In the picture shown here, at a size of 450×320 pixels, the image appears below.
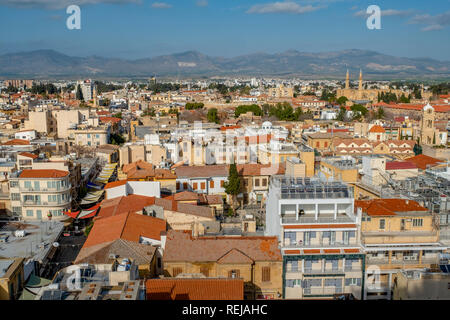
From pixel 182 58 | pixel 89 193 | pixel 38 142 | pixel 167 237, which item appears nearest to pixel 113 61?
pixel 38 142

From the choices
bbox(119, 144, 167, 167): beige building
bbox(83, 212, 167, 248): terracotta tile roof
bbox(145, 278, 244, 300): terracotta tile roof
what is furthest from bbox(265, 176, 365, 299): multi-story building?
bbox(119, 144, 167, 167): beige building

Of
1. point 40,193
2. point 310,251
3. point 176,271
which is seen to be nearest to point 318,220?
point 310,251

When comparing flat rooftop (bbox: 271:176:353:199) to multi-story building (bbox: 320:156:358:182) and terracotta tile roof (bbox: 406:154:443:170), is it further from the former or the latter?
terracotta tile roof (bbox: 406:154:443:170)

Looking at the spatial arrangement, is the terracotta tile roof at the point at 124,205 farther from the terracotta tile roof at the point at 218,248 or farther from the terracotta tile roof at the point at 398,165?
the terracotta tile roof at the point at 398,165

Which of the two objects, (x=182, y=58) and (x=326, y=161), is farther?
(x=182, y=58)
